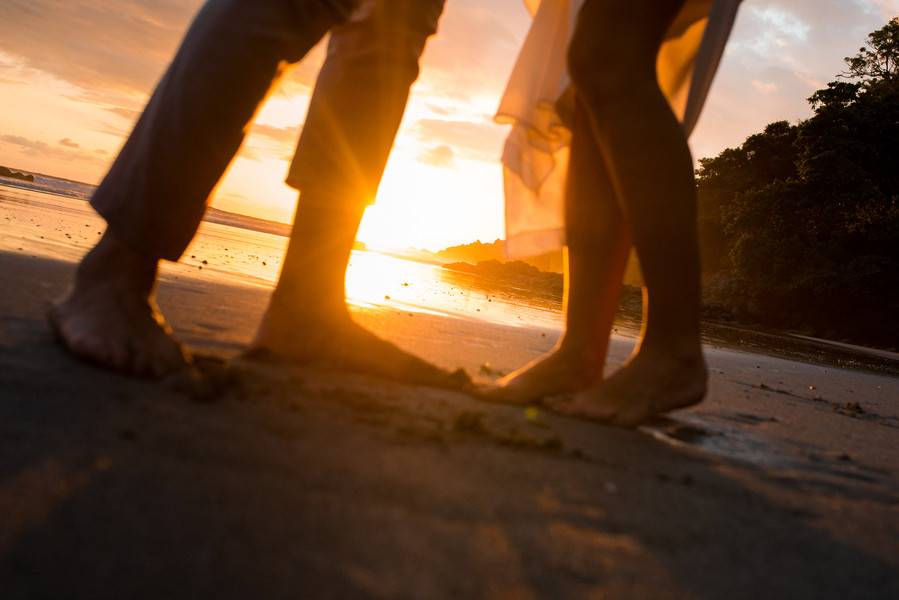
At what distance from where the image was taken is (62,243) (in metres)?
3.73

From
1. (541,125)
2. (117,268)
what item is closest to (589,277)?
(541,125)

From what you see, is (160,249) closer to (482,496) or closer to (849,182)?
(482,496)

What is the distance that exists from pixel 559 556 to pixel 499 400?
84cm

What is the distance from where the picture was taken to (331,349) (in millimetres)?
A: 1643

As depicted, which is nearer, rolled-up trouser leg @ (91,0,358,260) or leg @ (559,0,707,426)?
rolled-up trouser leg @ (91,0,358,260)

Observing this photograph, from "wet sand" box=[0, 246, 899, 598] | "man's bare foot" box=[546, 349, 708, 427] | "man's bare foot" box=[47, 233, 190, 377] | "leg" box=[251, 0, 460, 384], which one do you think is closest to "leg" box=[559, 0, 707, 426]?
"man's bare foot" box=[546, 349, 708, 427]

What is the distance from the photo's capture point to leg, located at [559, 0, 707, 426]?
1482 mm

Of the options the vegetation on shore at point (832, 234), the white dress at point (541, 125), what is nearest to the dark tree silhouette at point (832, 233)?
the vegetation on shore at point (832, 234)

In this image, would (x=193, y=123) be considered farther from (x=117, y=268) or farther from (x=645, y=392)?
(x=645, y=392)

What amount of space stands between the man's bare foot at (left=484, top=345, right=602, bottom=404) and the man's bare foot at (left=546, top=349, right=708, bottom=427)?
0.09 m

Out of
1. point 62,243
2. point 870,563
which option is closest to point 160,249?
point 870,563

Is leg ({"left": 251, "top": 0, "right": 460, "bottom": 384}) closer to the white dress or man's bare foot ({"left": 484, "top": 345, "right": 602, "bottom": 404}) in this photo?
man's bare foot ({"left": 484, "top": 345, "right": 602, "bottom": 404})

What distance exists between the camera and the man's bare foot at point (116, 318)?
120 centimetres

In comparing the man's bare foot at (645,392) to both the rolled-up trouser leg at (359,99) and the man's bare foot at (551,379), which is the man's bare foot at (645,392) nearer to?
the man's bare foot at (551,379)
